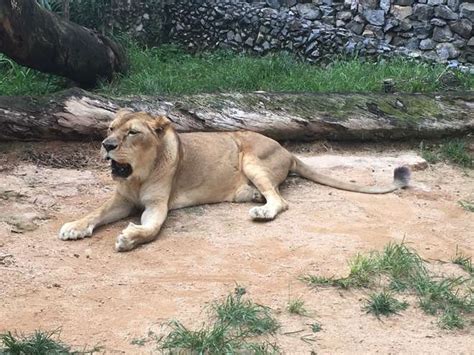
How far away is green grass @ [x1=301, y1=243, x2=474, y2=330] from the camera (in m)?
4.27

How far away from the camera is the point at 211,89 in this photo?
8469 millimetres

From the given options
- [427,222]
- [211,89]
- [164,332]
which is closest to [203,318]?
[164,332]

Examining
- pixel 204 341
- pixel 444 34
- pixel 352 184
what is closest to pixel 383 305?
pixel 204 341

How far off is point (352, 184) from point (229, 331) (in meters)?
2.80

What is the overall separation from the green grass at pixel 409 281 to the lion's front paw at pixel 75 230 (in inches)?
59.9

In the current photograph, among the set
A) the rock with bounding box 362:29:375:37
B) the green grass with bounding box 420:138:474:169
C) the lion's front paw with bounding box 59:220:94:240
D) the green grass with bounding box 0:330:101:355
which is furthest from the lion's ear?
the rock with bounding box 362:29:375:37

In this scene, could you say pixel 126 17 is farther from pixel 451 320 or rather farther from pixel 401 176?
pixel 451 320

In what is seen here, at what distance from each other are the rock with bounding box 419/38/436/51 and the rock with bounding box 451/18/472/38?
0.31m

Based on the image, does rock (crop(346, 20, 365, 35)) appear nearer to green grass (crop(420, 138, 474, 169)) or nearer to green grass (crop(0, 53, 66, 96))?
green grass (crop(420, 138, 474, 169))

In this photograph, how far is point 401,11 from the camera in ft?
34.8

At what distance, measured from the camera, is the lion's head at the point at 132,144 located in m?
5.16

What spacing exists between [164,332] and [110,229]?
65.9 inches

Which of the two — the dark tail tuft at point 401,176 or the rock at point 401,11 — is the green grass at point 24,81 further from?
the rock at point 401,11

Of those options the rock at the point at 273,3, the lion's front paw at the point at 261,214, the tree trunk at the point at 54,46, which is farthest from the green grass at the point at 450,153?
the rock at the point at 273,3
